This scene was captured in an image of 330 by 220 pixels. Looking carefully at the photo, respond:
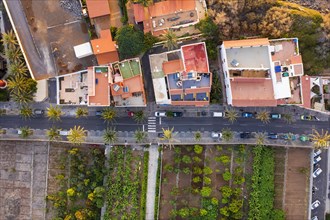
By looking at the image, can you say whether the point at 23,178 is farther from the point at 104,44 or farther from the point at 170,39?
the point at 170,39

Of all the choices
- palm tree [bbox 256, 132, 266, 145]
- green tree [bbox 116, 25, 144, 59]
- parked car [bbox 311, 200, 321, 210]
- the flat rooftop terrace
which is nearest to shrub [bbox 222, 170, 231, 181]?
palm tree [bbox 256, 132, 266, 145]

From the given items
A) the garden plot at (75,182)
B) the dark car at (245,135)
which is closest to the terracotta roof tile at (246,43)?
the dark car at (245,135)

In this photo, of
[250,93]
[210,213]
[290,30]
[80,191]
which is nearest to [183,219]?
[210,213]

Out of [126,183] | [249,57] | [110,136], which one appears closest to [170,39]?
[249,57]

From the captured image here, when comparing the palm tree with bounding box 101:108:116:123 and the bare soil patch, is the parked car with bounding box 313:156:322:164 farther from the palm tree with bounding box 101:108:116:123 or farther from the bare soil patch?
the palm tree with bounding box 101:108:116:123

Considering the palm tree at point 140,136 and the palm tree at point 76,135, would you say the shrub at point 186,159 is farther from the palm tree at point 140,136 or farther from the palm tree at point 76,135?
the palm tree at point 76,135

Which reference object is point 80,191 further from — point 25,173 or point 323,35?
point 323,35
